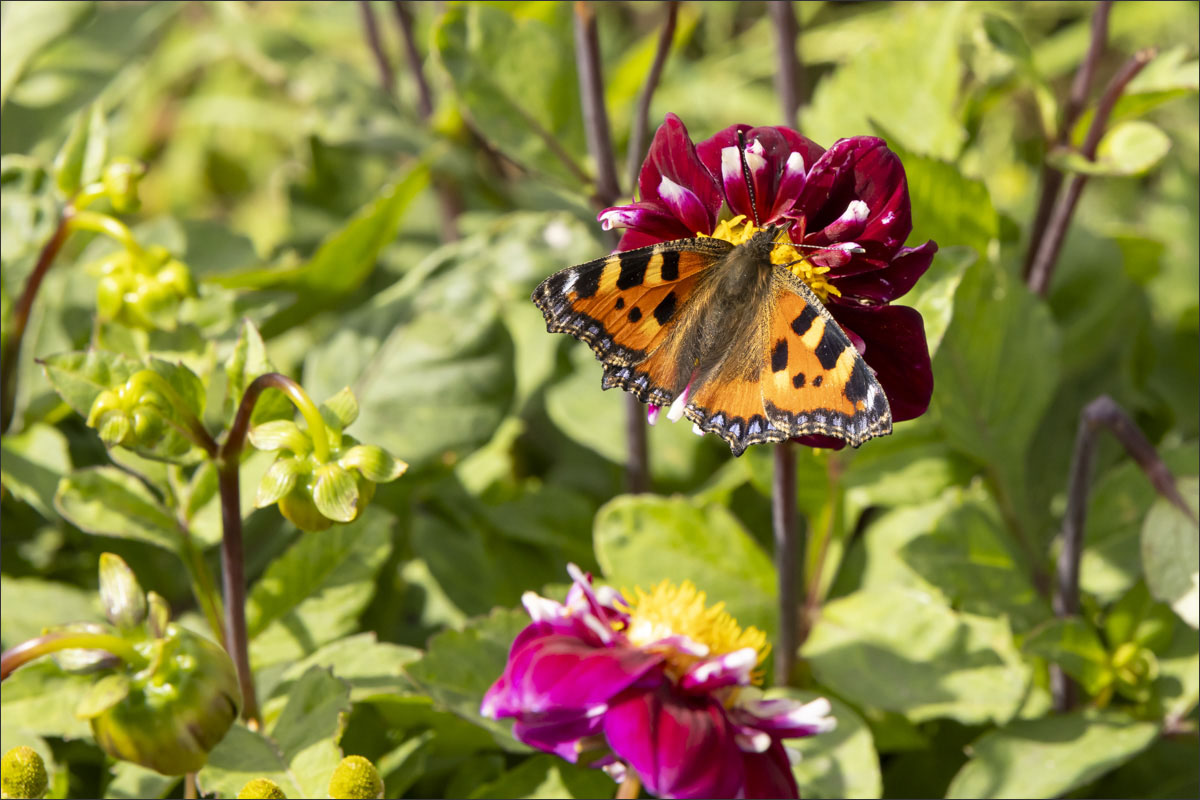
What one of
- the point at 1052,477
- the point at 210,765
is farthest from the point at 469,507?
the point at 1052,477

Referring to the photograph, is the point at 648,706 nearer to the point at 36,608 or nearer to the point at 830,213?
the point at 830,213

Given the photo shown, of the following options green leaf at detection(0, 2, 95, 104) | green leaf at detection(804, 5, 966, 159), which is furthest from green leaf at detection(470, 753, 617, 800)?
green leaf at detection(0, 2, 95, 104)

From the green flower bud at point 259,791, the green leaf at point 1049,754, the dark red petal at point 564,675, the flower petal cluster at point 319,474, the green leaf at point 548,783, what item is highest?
the flower petal cluster at point 319,474

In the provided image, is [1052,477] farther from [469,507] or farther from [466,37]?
[466,37]

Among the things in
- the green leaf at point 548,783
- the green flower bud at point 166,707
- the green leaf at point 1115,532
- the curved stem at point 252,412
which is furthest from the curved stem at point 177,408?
the green leaf at point 1115,532

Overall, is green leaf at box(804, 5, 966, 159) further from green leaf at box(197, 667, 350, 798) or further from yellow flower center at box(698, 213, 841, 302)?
green leaf at box(197, 667, 350, 798)

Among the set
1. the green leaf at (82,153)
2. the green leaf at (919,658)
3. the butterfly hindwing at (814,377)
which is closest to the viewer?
the butterfly hindwing at (814,377)

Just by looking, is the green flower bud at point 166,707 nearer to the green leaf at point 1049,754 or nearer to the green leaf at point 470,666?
the green leaf at point 470,666

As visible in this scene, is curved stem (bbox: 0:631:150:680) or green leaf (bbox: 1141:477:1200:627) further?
green leaf (bbox: 1141:477:1200:627)
